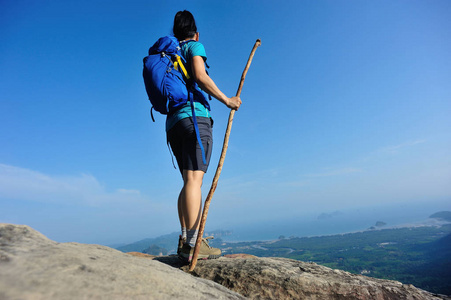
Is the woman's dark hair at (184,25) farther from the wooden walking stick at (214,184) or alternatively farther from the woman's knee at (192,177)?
the woman's knee at (192,177)

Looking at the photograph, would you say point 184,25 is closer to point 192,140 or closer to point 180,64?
point 180,64

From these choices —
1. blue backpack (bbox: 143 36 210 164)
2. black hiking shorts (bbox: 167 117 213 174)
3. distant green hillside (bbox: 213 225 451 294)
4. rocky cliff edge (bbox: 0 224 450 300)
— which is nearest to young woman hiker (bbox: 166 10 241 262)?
black hiking shorts (bbox: 167 117 213 174)

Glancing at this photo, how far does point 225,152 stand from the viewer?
12.2 ft

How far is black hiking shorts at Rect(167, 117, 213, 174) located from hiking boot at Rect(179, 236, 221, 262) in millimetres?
1226

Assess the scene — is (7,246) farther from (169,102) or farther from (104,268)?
(169,102)

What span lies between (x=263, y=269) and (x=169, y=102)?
277 cm

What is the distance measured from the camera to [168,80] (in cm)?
342

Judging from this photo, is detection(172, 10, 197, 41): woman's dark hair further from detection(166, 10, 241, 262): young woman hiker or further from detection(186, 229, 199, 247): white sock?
detection(186, 229, 199, 247): white sock

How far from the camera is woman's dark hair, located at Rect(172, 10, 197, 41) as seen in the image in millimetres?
4066

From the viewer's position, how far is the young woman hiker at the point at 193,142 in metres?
3.41

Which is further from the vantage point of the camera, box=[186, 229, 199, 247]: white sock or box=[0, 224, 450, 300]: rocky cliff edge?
box=[186, 229, 199, 247]: white sock

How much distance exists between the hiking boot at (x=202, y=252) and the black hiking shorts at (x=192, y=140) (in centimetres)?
123

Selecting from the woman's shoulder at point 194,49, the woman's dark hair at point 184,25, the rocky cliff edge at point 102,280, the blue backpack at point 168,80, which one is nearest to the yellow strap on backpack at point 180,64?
the blue backpack at point 168,80

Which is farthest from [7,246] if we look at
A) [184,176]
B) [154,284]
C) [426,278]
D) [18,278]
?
[426,278]
